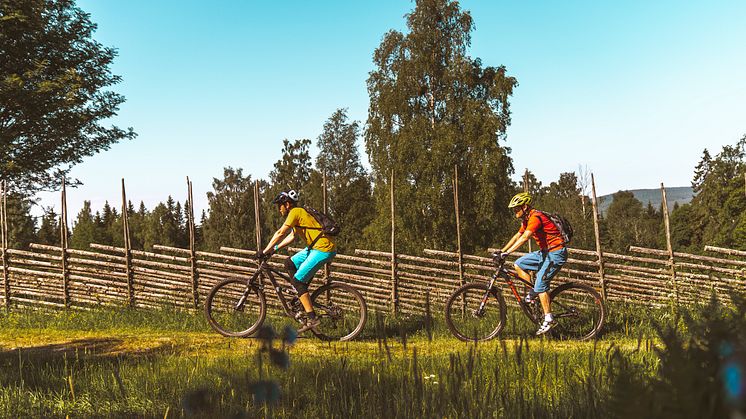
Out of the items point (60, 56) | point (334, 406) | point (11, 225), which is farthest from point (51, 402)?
point (11, 225)

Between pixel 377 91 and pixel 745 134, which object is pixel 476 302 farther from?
pixel 745 134

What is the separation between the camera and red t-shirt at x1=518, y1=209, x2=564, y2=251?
5.94 meters

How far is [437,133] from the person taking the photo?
68.2ft

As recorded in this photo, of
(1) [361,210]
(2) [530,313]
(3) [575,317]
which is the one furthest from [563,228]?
(1) [361,210]

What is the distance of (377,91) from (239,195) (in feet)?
98.3

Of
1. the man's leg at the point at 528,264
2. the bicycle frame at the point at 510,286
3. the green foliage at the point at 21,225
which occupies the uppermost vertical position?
the green foliage at the point at 21,225

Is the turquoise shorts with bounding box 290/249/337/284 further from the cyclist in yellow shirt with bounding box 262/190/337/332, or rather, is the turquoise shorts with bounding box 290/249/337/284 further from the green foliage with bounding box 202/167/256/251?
the green foliage with bounding box 202/167/256/251

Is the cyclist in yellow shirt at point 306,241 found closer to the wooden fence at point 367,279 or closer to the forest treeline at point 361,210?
the wooden fence at point 367,279

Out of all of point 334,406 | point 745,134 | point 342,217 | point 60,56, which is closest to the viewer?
point 334,406

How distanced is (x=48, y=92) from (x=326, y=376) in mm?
16779

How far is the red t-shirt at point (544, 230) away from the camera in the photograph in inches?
234

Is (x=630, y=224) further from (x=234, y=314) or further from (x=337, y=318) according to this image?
(x=337, y=318)

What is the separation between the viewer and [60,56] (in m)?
17.6

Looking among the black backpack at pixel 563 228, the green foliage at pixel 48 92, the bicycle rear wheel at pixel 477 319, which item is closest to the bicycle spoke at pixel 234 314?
the bicycle rear wheel at pixel 477 319
